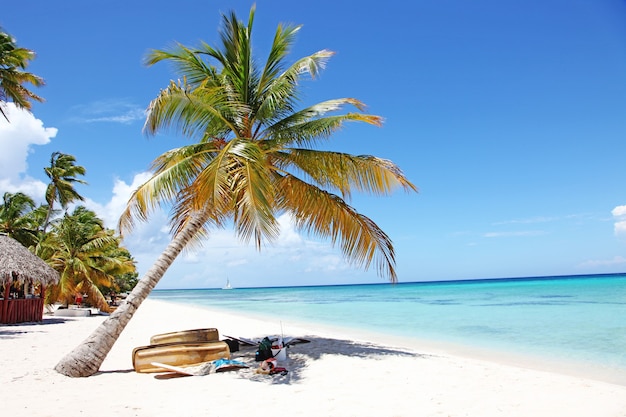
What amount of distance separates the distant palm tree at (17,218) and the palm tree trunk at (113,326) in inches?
745

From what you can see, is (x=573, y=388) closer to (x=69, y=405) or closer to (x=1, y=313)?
(x=69, y=405)

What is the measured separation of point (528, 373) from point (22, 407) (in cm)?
740

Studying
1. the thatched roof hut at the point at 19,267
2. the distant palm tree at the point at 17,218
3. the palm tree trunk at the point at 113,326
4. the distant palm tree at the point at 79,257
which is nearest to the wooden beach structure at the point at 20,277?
the thatched roof hut at the point at 19,267

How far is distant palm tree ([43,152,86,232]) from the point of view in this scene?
90.4 ft

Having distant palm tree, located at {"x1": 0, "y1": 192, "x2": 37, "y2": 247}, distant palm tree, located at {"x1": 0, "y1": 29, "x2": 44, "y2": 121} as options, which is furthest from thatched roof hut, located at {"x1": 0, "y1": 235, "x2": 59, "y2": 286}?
distant palm tree, located at {"x1": 0, "y1": 192, "x2": 37, "y2": 247}

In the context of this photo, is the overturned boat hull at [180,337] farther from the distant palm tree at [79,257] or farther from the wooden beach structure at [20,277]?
the distant palm tree at [79,257]

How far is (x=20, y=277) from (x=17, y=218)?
420 inches

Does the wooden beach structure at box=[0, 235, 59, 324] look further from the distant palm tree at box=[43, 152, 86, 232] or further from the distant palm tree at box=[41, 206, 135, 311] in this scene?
the distant palm tree at box=[43, 152, 86, 232]

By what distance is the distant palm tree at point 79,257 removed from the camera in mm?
21125

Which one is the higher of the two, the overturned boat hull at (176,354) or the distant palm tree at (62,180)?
the distant palm tree at (62,180)

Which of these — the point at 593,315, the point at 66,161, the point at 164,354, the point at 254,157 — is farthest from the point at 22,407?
the point at 66,161

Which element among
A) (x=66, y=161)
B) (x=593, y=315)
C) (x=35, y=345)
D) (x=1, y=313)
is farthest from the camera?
(x=66, y=161)

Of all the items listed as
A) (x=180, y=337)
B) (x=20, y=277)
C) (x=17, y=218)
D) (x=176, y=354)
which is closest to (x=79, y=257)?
(x=17, y=218)

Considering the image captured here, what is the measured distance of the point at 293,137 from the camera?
28.3ft
